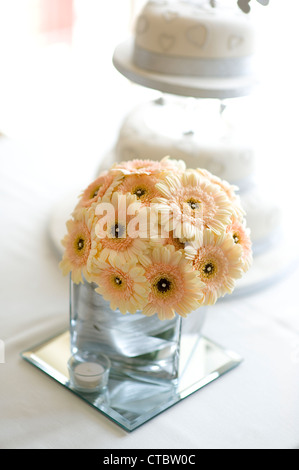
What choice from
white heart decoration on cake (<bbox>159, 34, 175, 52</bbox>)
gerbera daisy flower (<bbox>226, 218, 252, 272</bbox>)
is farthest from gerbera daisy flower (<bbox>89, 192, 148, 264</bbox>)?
white heart decoration on cake (<bbox>159, 34, 175, 52</bbox>)

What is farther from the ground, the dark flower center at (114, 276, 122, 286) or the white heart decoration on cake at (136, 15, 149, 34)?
the white heart decoration on cake at (136, 15, 149, 34)

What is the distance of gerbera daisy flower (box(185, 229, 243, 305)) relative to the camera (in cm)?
66

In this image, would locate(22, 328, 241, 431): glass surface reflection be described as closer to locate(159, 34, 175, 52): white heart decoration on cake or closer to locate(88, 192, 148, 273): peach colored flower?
locate(88, 192, 148, 273): peach colored flower

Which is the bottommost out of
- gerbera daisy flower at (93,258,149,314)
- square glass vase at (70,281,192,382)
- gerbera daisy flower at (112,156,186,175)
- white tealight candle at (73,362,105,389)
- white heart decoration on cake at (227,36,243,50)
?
white tealight candle at (73,362,105,389)

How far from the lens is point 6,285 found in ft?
3.14

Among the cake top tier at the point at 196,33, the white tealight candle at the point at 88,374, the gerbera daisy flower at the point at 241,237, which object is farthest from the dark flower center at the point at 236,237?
the cake top tier at the point at 196,33

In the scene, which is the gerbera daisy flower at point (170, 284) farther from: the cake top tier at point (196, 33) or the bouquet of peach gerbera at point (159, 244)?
the cake top tier at point (196, 33)

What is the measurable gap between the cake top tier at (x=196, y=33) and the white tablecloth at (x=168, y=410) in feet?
1.21

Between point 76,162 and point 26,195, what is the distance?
184 millimetres

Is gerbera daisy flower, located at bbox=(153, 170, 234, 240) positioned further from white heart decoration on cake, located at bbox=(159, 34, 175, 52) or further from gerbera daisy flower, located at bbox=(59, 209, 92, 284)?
white heart decoration on cake, located at bbox=(159, 34, 175, 52)

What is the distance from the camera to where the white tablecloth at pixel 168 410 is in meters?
0.70

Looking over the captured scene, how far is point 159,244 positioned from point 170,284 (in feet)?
0.15

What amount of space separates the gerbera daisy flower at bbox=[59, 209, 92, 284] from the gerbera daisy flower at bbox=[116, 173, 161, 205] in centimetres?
5

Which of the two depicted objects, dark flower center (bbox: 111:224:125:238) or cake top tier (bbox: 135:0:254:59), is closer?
dark flower center (bbox: 111:224:125:238)
